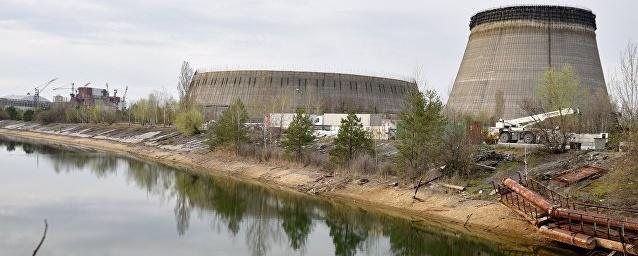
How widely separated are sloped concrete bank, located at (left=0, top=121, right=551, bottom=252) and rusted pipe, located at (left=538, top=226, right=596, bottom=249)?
65cm

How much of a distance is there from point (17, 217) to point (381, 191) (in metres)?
12.5

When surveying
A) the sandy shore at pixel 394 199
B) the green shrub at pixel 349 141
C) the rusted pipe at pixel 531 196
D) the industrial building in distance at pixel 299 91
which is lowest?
the sandy shore at pixel 394 199

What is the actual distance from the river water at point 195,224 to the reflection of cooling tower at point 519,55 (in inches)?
903

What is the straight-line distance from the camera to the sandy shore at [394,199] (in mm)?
18234

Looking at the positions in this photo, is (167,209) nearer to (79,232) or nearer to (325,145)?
(79,232)

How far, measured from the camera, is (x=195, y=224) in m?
19.7

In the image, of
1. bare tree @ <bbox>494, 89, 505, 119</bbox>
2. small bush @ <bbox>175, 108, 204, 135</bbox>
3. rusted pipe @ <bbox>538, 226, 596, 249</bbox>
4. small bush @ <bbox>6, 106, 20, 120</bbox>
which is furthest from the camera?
small bush @ <bbox>6, 106, 20, 120</bbox>

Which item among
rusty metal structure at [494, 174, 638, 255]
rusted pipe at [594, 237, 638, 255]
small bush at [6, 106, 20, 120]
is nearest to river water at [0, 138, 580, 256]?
rusty metal structure at [494, 174, 638, 255]

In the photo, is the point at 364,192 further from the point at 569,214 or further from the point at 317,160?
the point at 569,214

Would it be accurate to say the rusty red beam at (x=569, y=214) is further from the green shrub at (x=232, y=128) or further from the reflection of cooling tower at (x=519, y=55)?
the reflection of cooling tower at (x=519, y=55)

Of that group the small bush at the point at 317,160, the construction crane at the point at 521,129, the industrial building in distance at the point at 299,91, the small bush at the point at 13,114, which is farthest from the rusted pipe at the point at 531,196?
the small bush at the point at 13,114

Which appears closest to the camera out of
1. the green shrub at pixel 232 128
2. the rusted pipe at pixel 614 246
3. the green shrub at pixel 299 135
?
the rusted pipe at pixel 614 246

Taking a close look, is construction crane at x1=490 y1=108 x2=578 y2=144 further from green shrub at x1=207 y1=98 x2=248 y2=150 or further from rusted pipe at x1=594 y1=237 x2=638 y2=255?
green shrub at x1=207 y1=98 x2=248 y2=150

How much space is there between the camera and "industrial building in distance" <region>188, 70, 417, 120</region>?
69.0m
